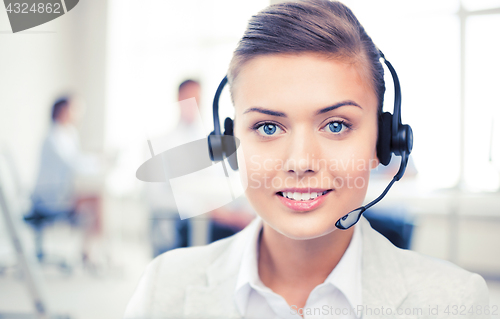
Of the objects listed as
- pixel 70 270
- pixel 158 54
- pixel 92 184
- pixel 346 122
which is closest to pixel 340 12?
pixel 346 122

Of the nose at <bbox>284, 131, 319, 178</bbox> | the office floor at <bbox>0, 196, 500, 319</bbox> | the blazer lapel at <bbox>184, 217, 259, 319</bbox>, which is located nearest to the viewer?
the nose at <bbox>284, 131, 319, 178</bbox>

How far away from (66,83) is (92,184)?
0.23m

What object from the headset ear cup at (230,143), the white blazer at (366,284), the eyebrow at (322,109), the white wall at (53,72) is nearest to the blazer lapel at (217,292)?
the white blazer at (366,284)

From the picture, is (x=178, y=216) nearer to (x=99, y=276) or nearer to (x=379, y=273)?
(x=99, y=276)

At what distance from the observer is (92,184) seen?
0.85 metres

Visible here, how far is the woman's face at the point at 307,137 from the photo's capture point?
1.90 feet

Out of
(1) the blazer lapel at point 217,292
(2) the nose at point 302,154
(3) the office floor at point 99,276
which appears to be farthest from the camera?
(3) the office floor at point 99,276

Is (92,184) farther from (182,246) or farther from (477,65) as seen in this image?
(477,65)

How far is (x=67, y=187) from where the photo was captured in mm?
843

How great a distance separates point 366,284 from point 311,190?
0.66 ft

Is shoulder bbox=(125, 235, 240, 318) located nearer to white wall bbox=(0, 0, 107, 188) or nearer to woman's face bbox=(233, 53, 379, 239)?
woman's face bbox=(233, 53, 379, 239)

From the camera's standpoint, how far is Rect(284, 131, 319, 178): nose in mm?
578

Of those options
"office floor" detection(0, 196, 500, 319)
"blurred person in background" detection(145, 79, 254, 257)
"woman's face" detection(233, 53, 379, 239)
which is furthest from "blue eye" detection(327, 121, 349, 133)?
"office floor" detection(0, 196, 500, 319)

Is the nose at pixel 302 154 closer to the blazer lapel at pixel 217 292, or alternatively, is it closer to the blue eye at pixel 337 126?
the blue eye at pixel 337 126
